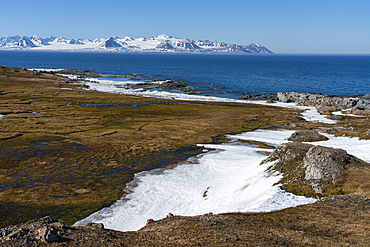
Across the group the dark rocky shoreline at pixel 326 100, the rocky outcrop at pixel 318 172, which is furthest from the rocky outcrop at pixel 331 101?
the rocky outcrop at pixel 318 172

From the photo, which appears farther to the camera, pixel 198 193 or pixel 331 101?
pixel 331 101

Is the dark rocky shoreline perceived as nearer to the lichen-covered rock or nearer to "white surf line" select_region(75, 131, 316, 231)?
the lichen-covered rock

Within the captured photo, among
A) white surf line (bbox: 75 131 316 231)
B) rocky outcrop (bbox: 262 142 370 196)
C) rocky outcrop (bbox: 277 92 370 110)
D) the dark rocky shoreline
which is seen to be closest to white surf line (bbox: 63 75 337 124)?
the dark rocky shoreline

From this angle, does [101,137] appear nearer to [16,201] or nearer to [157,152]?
[157,152]

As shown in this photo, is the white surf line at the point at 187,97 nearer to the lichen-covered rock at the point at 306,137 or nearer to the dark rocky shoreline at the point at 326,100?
the dark rocky shoreline at the point at 326,100

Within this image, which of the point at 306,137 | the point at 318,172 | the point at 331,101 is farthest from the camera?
the point at 331,101

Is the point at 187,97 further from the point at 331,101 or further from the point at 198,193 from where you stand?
the point at 198,193

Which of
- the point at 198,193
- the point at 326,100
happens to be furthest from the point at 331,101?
the point at 198,193
